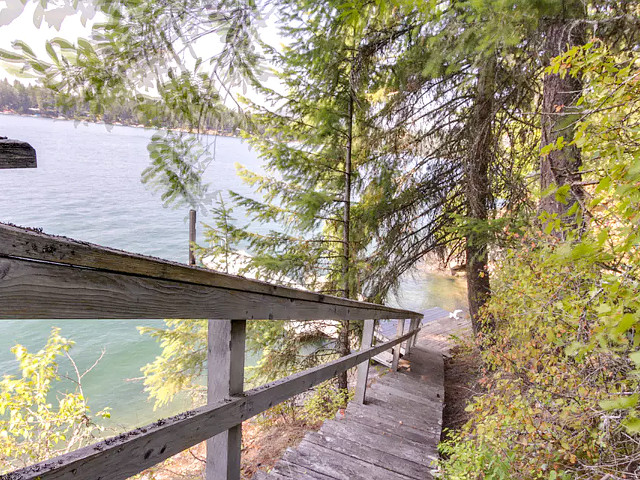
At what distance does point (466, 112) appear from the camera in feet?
20.3

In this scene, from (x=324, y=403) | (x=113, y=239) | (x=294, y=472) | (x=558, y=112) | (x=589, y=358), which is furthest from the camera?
(x=113, y=239)

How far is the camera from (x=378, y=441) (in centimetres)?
296

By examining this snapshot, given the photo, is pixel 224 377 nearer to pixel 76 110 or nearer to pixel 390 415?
pixel 76 110

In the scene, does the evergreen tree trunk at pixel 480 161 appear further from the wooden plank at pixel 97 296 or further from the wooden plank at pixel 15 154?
the wooden plank at pixel 15 154

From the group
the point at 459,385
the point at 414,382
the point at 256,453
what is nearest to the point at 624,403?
the point at 414,382

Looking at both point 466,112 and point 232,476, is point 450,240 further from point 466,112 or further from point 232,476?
point 232,476

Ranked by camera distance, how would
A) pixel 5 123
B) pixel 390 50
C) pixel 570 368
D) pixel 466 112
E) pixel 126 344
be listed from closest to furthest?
pixel 5 123, pixel 570 368, pixel 390 50, pixel 466 112, pixel 126 344

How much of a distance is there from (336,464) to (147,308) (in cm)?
220

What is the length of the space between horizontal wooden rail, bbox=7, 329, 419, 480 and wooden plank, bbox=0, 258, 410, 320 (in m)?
0.31

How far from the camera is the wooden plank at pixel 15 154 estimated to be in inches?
24.9

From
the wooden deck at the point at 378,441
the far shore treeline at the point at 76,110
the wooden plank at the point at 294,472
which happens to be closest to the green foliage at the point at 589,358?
the wooden deck at the point at 378,441

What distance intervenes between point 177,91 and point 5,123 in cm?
78

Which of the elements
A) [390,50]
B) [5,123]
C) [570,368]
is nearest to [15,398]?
[5,123]

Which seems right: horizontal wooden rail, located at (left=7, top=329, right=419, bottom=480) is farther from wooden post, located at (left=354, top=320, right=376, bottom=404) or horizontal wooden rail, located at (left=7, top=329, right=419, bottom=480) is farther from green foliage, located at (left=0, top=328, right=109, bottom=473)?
green foliage, located at (left=0, top=328, right=109, bottom=473)
